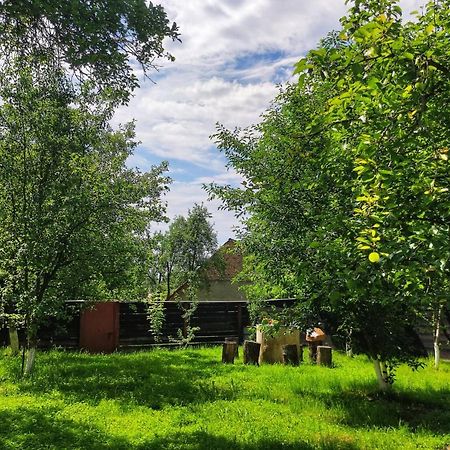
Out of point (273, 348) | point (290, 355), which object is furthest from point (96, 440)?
point (273, 348)

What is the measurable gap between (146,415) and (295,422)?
2.61 metres

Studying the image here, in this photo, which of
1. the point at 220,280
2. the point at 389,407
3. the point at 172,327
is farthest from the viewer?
the point at 220,280

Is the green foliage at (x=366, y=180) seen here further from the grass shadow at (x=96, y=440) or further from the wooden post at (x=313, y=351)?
the wooden post at (x=313, y=351)

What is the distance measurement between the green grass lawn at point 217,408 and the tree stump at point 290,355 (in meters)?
0.52

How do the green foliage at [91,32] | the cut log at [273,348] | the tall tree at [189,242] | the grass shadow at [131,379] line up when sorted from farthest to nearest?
the tall tree at [189,242], the cut log at [273,348], the grass shadow at [131,379], the green foliage at [91,32]

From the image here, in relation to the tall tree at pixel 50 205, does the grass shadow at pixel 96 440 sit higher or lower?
lower

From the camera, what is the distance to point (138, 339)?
17000 millimetres

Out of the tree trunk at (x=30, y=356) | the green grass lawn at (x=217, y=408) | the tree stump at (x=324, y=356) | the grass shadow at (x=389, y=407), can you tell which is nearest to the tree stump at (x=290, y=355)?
the green grass lawn at (x=217, y=408)

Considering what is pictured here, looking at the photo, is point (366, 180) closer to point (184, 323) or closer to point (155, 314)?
point (155, 314)

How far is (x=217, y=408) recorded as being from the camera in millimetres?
8125

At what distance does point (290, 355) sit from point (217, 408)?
16.9 ft

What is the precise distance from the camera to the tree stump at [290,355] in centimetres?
1276

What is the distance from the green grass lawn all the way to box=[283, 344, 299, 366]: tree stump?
0.52 m

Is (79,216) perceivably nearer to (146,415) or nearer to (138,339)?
(146,415)
